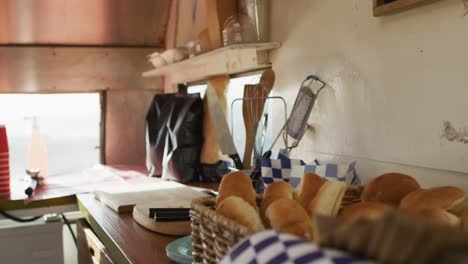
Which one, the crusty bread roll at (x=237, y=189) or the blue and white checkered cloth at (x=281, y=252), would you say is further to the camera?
the crusty bread roll at (x=237, y=189)

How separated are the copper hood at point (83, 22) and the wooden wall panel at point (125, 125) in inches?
10.1

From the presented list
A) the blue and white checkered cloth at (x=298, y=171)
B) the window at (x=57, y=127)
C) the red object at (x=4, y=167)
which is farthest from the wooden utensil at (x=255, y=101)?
the window at (x=57, y=127)

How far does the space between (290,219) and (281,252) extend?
0.15 m

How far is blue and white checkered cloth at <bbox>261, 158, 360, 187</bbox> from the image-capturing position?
99 centimetres

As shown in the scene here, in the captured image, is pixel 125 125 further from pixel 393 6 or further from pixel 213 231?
pixel 213 231

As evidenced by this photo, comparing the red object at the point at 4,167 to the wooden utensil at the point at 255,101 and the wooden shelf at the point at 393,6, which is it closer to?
the wooden utensil at the point at 255,101

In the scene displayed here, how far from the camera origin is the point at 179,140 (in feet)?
5.89

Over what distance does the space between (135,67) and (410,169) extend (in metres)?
1.72

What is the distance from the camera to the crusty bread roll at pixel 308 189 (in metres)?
0.69

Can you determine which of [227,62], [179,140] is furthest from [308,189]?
[179,140]

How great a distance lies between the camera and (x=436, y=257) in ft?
0.93

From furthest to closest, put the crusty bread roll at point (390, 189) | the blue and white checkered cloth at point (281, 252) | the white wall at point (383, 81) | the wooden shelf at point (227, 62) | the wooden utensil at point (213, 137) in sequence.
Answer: the wooden utensil at point (213, 137), the wooden shelf at point (227, 62), the white wall at point (383, 81), the crusty bread roll at point (390, 189), the blue and white checkered cloth at point (281, 252)

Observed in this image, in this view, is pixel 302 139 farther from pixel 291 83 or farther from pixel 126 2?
pixel 126 2

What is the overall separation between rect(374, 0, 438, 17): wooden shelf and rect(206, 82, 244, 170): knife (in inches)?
25.0
